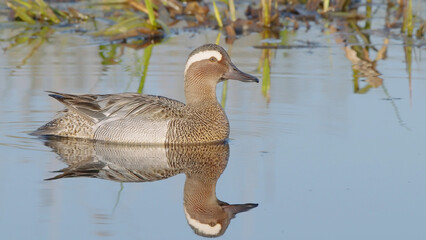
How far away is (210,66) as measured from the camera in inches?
344

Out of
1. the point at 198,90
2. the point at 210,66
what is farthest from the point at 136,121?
the point at 210,66

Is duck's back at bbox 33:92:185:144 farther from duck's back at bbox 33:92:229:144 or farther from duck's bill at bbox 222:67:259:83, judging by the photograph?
duck's bill at bbox 222:67:259:83

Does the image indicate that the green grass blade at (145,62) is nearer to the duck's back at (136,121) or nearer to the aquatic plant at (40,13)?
the duck's back at (136,121)

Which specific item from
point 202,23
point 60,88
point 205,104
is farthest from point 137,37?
point 205,104

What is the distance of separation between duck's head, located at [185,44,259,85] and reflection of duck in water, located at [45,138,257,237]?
736 millimetres

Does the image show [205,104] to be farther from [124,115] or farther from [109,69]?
[109,69]

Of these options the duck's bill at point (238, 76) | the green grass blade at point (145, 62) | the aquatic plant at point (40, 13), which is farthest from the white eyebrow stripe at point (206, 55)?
the aquatic plant at point (40, 13)

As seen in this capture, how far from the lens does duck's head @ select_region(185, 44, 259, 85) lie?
870 cm

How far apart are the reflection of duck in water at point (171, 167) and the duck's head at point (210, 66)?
2.41 feet

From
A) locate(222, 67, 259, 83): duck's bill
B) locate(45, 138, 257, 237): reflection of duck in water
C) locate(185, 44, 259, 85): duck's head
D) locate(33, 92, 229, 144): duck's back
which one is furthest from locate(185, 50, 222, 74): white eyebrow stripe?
locate(45, 138, 257, 237): reflection of duck in water

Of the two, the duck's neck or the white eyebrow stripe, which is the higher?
the white eyebrow stripe

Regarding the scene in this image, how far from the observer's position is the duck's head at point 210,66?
8.70 m

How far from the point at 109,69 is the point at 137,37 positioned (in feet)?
8.12

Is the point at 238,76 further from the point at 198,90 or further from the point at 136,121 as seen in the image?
the point at 136,121
